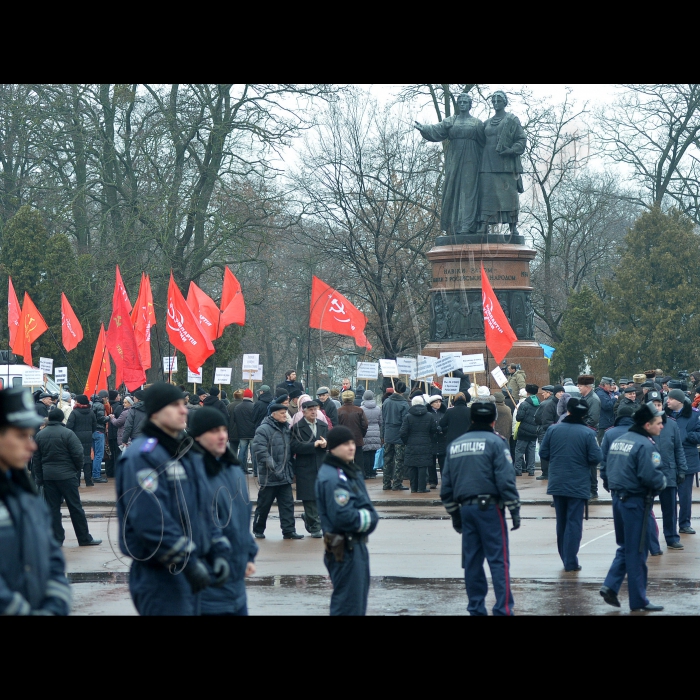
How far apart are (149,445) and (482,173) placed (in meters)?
21.2

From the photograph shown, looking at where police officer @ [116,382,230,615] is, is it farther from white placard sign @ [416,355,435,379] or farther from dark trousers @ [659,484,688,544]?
white placard sign @ [416,355,435,379]

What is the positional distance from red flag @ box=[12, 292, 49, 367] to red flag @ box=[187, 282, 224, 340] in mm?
3544

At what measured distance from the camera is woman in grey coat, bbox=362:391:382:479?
21531 mm

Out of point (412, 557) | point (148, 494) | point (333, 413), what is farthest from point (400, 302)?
point (148, 494)

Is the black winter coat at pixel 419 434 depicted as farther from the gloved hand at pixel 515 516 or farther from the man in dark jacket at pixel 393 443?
the gloved hand at pixel 515 516

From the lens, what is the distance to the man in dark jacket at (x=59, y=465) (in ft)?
45.9

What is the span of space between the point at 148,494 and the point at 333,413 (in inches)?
559

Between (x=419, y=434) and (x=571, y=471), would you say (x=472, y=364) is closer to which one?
(x=419, y=434)

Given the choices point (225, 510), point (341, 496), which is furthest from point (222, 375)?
point (225, 510)

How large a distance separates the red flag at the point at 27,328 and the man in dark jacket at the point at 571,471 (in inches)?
602

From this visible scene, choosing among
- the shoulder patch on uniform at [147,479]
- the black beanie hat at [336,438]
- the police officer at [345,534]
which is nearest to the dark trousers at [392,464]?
the black beanie hat at [336,438]

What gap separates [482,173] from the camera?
26.8 metres
